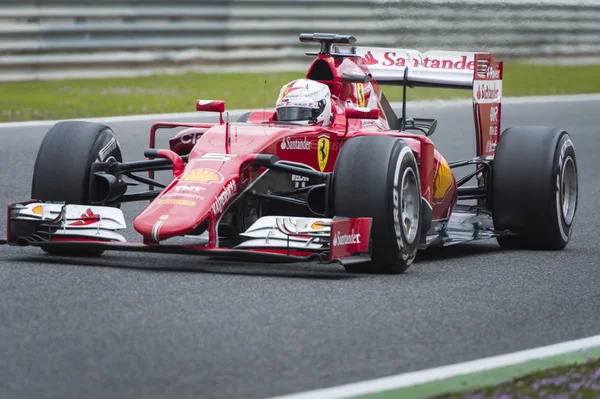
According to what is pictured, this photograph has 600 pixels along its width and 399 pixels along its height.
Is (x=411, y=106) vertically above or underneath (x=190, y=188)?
above

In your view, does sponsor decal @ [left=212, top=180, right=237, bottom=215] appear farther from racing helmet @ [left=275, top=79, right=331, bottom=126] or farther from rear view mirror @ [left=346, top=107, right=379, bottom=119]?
racing helmet @ [left=275, top=79, right=331, bottom=126]

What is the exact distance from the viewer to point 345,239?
676 cm

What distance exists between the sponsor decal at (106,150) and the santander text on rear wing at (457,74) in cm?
218

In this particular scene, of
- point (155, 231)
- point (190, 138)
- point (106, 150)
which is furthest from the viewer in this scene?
point (190, 138)

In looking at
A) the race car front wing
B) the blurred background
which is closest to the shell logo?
the race car front wing

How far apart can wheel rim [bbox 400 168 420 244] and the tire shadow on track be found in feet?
1.54

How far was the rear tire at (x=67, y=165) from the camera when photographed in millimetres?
7504

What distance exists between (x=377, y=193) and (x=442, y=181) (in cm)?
166

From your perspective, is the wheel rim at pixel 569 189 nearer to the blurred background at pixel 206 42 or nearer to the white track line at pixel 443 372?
the white track line at pixel 443 372

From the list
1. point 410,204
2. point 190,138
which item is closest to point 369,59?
point 190,138

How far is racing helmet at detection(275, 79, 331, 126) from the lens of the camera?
802 cm

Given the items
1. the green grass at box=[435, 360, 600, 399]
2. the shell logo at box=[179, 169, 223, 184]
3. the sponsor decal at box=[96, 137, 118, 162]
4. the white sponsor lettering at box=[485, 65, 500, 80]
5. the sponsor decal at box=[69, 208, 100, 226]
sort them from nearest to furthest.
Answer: the green grass at box=[435, 360, 600, 399] < the shell logo at box=[179, 169, 223, 184] < the sponsor decal at box=[69, 208, 100, 226] < the sponsor decal at box=[96, 137, 118, 162] < the white sponsor lettering at box=[485, 65, 500, 80]

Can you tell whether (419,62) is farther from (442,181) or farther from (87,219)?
(87,219)

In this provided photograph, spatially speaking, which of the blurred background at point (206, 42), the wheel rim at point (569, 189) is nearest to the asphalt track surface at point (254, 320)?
the wheel rim at point (569, 189)
